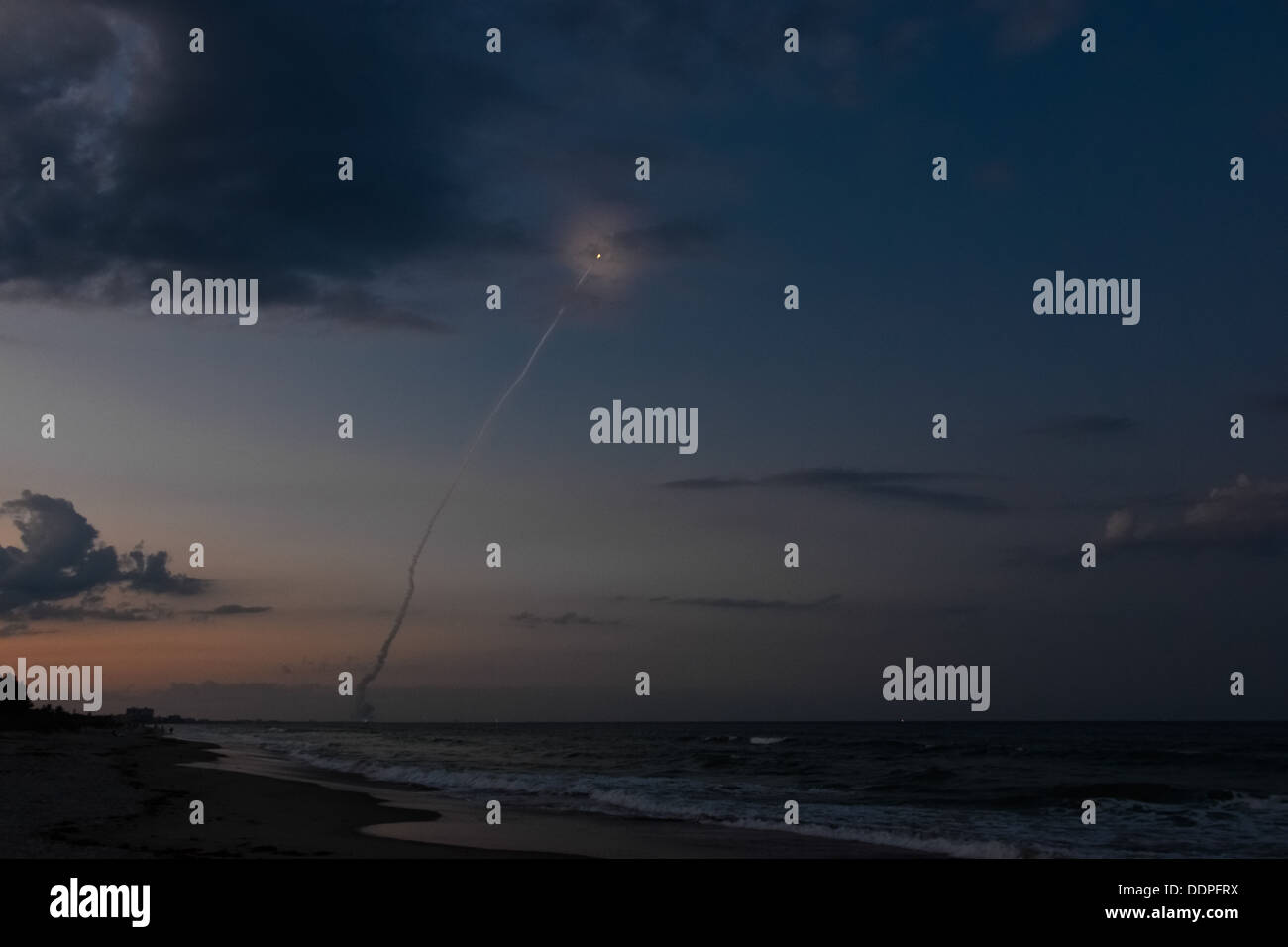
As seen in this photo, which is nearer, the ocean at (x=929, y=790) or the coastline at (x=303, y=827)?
the coastline at (x=303, y=827)

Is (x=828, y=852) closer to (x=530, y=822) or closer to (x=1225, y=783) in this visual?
(x=530, y=822)

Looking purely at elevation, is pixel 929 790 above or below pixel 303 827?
below

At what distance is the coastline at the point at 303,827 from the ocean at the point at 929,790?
303 cm

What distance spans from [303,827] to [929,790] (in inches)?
1108

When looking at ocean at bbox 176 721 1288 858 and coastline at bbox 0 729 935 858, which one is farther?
ocean at bbox 176 721 1288 858

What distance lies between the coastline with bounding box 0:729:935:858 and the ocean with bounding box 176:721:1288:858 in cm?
303

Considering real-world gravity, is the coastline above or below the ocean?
above

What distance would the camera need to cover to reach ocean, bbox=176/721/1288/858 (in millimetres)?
27688

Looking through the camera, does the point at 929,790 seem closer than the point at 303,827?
No

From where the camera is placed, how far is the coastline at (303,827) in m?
20.2

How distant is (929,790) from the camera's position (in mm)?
43500
